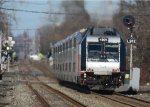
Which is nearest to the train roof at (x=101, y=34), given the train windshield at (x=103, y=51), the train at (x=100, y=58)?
the train at (x=100, y=58)

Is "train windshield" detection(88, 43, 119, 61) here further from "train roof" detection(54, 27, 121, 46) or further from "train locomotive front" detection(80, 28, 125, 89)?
"train roof" detection(54, 27, 121, 46)

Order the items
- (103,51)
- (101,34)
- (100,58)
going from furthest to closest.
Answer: (101,34) → (103,51) → (100,58)

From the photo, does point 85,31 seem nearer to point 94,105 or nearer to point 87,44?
point 87,44

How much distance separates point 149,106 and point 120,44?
8581mm

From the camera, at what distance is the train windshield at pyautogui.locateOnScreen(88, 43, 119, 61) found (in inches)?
1094

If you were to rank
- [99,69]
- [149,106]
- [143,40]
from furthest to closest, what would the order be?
[143,40]
[99,69]
[149,106]

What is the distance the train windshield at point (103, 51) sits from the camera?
27.8 meters

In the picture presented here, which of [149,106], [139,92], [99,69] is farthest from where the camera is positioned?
[139,92]

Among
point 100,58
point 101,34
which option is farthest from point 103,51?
point 101,34

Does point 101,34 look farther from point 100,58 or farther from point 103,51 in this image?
point 100,58

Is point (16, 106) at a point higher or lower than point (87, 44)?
lower

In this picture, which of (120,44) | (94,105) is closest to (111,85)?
(120,44)

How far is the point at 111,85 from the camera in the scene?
28.0 m

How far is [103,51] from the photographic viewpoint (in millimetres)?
27891
